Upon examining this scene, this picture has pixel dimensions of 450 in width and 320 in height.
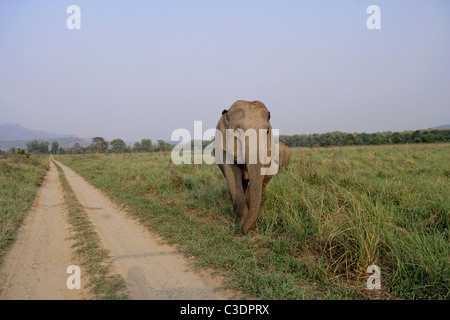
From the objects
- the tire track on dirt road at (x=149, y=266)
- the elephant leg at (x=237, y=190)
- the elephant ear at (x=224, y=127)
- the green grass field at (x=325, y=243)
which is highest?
the elephant ear at (x=224, y=127)

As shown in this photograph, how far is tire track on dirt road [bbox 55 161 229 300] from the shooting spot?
8.40 ft

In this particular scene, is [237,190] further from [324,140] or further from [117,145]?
[117,145]

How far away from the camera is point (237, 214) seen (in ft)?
14.3

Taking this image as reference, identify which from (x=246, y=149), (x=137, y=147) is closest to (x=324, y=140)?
(x=246, y=149)

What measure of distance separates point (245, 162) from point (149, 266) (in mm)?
2108

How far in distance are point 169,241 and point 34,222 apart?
3436mm

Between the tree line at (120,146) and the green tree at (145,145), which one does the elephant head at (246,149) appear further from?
the green tree at (145,145)

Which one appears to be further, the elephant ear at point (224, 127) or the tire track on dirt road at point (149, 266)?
the elephant ear at point (224, 127)

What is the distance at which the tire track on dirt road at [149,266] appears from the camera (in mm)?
2561

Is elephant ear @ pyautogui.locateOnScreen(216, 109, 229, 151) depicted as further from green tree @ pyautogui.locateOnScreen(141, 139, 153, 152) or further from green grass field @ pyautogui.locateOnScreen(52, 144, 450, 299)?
green tree @ pyautogui.locateOnScreen(141, 139, 153, 152)

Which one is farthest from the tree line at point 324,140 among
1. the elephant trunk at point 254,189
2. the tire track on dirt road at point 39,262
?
the elephant trunk at point 254,189

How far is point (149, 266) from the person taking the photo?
315 cm

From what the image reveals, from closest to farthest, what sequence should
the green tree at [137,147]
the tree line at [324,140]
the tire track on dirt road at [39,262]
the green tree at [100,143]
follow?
the tire track on dirt road at [39,262] < the tree line at [324,140] < the green tree at [100,143] < the green tree at [137,147]
